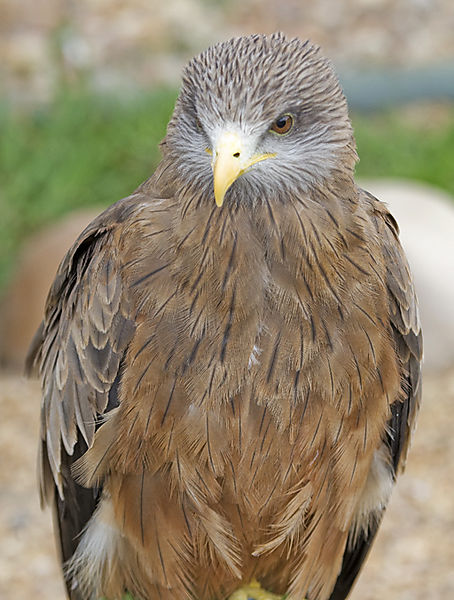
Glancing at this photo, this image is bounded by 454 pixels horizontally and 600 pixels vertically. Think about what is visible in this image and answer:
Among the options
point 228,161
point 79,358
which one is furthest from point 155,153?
point 228,161

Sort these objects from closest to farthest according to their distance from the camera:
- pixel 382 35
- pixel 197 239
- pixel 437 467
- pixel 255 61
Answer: pixel 255 61 → pixel 197 239 → pixel 437 467 → pixel 382 35

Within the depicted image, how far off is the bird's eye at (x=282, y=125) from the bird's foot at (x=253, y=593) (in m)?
1.70

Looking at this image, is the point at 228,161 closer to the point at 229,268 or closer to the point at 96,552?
the point at 229,268

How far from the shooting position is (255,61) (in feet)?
8.45

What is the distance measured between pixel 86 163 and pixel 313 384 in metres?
5.59

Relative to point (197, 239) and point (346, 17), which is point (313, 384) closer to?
point (197, 239)

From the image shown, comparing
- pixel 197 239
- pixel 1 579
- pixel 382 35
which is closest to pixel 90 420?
pixel 197 239

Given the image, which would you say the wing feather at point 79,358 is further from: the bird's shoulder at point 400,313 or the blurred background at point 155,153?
the blurred background at point 155,153

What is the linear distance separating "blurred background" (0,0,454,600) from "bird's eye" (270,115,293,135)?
350 centimetres

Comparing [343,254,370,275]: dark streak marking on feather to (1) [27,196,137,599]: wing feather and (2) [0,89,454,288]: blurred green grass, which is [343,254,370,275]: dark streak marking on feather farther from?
(2) [0,89,454,288]: blurred green grass

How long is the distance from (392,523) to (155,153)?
13.0 ft

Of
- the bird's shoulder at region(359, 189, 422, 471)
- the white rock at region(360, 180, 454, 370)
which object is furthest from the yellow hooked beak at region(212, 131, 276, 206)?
the white rock at region(360, 180, 454, 370)

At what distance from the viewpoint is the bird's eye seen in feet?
8.40

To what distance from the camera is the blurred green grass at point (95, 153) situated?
7824 mm
